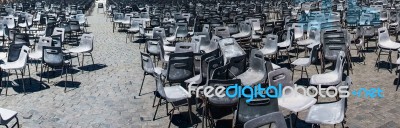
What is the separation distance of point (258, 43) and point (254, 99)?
8.92m

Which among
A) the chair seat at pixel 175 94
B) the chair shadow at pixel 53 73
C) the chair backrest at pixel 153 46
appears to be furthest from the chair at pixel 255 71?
the chair shadow at pixel 53 73

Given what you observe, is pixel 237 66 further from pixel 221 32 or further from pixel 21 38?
pixel 21 38

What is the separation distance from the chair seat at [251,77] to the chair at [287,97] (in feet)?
3.07

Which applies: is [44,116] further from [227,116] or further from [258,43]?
[258,43]

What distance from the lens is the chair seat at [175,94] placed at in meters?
6.90

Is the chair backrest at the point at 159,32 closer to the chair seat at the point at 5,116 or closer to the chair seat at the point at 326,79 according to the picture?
the chair seat at the point at 326,79

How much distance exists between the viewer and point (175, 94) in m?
7.13

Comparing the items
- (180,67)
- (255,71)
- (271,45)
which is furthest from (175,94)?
(271,45)

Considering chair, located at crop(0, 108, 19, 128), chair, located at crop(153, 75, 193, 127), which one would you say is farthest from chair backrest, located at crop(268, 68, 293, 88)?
chair, located at crop(0, 108, 19, 128)

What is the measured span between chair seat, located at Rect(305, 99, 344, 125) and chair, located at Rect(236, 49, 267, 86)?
1714 mm

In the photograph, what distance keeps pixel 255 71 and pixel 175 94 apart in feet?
6.28

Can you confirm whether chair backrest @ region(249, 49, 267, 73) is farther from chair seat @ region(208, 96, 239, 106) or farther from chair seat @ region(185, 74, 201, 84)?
chair seat @ region(208, 96, 239, 106)

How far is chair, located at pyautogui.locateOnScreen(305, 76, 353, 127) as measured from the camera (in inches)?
213

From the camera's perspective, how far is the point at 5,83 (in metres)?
10.3
